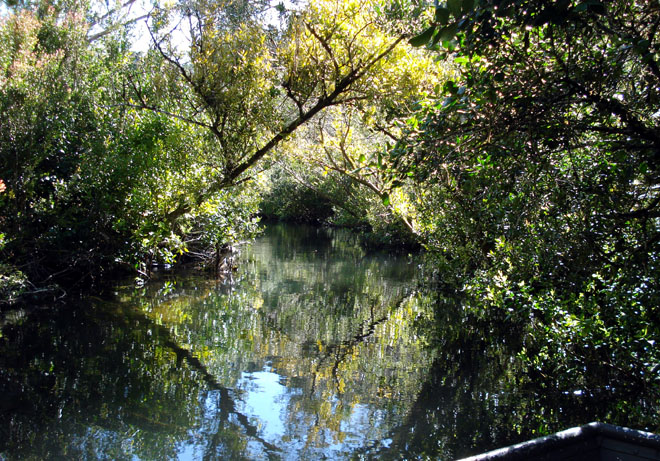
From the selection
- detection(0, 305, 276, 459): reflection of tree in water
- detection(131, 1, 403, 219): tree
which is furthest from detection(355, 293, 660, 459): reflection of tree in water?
detection(131, 1, 403, 219): tree

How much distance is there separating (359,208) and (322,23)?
14020mm

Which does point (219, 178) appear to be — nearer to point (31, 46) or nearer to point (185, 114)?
point (185, 114)

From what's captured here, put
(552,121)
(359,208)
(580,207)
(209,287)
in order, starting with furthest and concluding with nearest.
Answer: (359,208), (209,287), (580,207), (552,121)

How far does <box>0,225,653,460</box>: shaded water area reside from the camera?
496cm

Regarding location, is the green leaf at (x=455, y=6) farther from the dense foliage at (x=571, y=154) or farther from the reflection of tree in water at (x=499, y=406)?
the reflection of tree in water at (x=499, y=406)

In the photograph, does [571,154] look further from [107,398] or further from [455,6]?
[107,398]

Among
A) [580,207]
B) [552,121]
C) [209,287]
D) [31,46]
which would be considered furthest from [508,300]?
[31,46]

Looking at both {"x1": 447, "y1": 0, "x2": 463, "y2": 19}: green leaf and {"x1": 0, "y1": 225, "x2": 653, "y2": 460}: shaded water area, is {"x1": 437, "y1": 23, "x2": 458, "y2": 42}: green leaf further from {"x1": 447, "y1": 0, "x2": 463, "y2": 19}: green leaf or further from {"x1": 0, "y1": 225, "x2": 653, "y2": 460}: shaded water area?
{"x1": 0, "y1": 225, "x2": 653, "y2": 460}: shaded water area

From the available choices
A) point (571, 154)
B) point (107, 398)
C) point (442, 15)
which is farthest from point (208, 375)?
point (442, 15)

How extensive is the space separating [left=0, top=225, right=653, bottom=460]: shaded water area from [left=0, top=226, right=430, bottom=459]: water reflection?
0.07 feet

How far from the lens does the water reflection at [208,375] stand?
4.93 metres

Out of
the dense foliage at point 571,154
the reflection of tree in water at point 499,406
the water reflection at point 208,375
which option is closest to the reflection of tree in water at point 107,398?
the water reflection at point 208,375

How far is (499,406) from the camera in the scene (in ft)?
19.6

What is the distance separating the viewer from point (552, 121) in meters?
4.27
